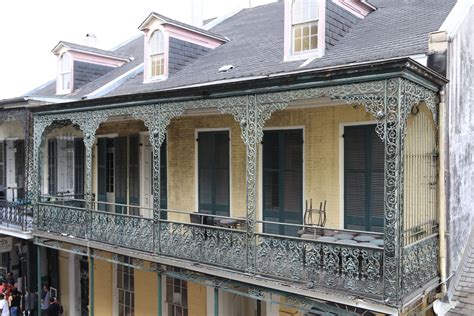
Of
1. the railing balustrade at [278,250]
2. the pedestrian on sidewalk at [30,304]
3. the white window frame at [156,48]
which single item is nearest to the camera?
the railing balustrade at [278,250]

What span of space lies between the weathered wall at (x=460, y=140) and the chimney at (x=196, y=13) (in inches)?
348

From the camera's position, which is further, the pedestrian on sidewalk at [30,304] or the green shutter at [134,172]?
the pedestrian on sidewalk at [30,304]

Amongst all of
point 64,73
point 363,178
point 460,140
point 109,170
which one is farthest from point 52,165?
point 460,140

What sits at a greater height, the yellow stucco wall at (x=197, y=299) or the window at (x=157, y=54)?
the window at (x=157, y=54)

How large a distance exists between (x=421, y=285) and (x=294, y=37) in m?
5.87

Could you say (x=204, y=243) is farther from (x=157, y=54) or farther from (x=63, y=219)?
(x=157, y=54)

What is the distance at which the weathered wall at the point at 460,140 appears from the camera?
7762 millimetres

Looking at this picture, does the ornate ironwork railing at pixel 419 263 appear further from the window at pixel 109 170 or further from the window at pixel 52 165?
the window at pixel 52 165

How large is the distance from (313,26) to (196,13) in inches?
266

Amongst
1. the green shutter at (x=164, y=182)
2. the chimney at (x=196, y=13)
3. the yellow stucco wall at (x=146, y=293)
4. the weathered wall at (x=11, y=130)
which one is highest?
the chimney at (x=196, y=13)

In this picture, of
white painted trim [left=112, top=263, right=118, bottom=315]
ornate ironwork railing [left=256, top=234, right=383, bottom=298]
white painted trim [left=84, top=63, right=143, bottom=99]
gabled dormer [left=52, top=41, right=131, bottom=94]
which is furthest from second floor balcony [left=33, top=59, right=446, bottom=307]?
gabled dormer [left=52, top=41, right=131, bottom=94]

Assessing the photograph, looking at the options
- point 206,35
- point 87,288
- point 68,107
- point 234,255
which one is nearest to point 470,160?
point 234,255

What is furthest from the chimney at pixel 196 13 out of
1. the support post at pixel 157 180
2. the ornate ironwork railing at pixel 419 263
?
the ornate ironwork railing at pixel 419 263

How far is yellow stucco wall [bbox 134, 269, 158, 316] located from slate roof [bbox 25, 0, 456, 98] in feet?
17.1
